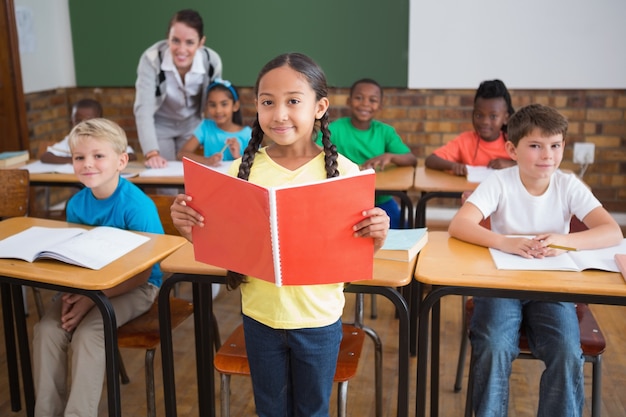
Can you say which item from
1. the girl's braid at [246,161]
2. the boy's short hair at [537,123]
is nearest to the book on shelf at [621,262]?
the boy's short hair at [537,123]

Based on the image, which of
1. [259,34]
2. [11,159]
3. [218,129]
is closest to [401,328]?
[218,129]

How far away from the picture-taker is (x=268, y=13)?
15.6 feet

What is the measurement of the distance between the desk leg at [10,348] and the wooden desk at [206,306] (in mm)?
714

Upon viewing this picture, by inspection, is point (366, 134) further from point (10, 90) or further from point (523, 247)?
point (10, 90)

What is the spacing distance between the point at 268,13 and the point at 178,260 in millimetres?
3145

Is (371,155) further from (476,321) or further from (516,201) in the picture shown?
(476,321)

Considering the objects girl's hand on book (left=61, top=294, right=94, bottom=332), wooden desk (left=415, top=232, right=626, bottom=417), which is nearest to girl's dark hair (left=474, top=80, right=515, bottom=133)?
wooden desk (left=415, top=232, right=626, bottom=417)

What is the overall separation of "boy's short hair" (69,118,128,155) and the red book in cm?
160

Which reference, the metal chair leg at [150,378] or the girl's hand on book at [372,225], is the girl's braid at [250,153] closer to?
the girl's hand on book at [372,225]

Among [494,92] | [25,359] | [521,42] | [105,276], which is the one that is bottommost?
[25,359]

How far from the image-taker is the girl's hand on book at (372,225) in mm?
1492

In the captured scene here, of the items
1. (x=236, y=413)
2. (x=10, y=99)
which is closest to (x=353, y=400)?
(x=236, y=413)

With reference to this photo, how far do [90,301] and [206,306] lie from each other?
0.36 metres

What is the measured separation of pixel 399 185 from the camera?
3.01 m
